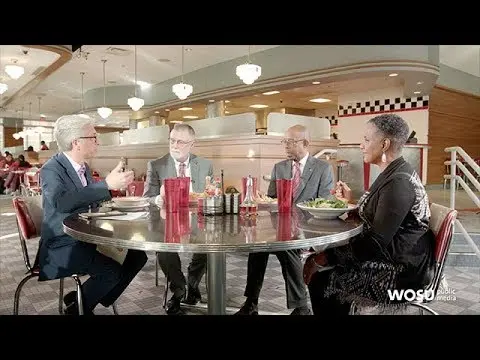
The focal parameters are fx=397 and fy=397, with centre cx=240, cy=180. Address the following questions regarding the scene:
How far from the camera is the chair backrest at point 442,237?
5.48ft

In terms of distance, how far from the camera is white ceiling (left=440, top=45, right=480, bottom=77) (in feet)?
26.8

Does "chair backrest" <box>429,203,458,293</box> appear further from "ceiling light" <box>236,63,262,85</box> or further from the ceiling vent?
the ceiling vent

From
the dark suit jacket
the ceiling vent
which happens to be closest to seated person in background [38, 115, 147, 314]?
the dark suit jacket

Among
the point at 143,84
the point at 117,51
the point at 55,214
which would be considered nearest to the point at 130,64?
the point at 117,51

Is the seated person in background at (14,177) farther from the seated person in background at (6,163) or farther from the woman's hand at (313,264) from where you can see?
the woman's hand at (313,264)

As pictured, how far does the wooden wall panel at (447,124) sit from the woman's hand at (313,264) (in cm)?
866

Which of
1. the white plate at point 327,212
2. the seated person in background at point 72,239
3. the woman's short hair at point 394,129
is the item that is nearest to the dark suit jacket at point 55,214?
the seated person in background at point 72,239

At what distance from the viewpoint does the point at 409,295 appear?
5.62 ft

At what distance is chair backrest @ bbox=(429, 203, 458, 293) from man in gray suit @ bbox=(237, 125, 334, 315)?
2.86 ft
